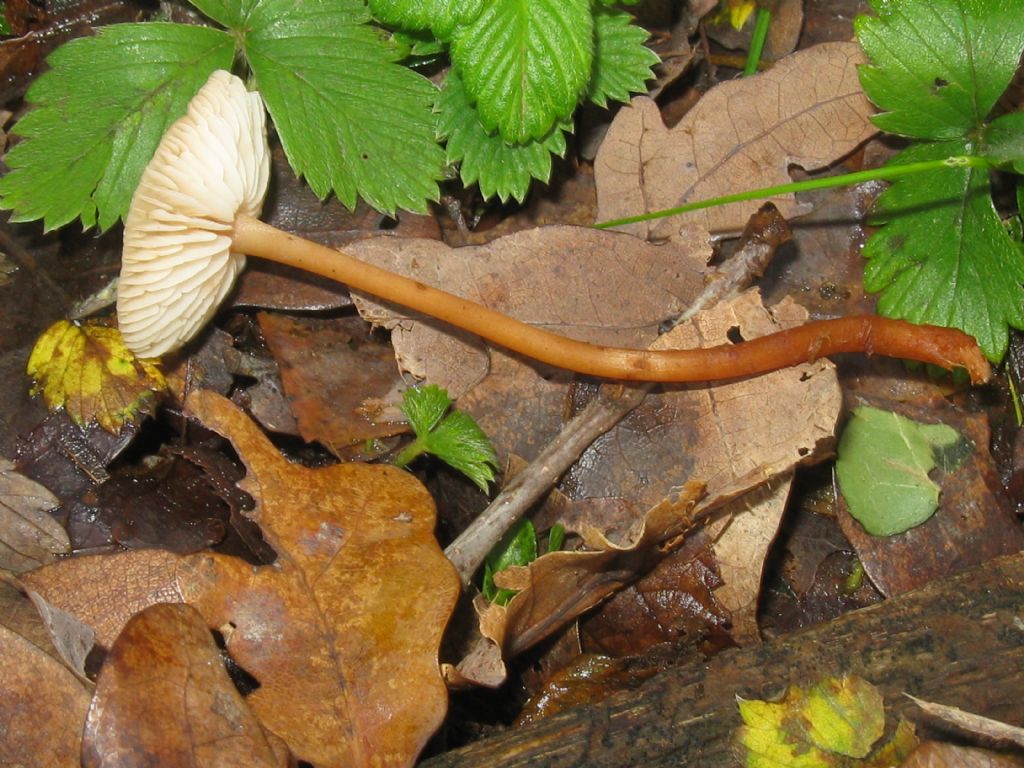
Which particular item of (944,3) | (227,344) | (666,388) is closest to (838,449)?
(666,388)

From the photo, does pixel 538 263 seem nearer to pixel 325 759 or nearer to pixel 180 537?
pixel 180 537

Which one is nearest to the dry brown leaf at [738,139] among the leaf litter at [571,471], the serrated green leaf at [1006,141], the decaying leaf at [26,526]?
the leaf litter at [571,471]

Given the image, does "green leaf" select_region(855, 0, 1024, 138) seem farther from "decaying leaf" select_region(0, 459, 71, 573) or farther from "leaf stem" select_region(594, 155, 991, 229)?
"decaying leaf" select_region(0, 459, 71, 573)

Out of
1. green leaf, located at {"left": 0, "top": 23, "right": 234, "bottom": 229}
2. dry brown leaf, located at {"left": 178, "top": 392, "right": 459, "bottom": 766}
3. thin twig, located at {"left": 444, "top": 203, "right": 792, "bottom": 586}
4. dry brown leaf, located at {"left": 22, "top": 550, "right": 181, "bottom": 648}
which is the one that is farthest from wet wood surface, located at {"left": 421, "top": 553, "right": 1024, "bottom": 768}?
green leaf, located at {"left": 0, "top": 23, "right": 234, "bottom": 229}

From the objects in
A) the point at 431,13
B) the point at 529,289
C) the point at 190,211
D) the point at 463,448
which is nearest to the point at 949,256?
the point at 529,289

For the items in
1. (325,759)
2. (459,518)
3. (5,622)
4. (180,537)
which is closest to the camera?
(325,759)

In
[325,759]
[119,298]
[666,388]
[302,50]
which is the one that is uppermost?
[302,50]
